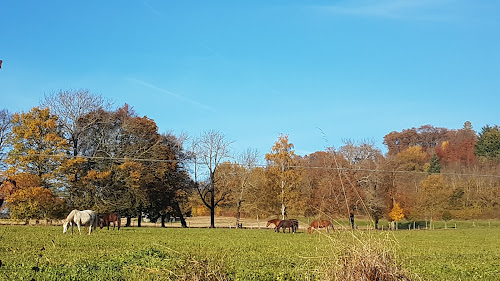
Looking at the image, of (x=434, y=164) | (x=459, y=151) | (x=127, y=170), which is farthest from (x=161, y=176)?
(x=459, y=151)

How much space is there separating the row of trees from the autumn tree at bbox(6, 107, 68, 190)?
82mm

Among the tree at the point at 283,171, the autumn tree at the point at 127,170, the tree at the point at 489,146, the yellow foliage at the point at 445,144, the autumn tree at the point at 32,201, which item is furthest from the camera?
the yellow foliage at the point at 445,144

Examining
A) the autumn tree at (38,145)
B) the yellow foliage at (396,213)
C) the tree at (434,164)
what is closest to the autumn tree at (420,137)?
the tree at (434,164)

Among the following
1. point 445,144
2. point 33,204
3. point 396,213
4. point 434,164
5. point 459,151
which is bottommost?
point 396,213

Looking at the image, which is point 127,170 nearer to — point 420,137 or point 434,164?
point 434,164

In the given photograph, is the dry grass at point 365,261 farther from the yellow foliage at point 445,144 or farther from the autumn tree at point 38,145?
the yellow foliage at point 445,144

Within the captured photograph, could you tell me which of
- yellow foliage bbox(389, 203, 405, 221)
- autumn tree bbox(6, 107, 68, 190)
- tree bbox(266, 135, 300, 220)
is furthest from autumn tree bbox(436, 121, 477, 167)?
autumn tree bbox(6, 107, 68, 190)

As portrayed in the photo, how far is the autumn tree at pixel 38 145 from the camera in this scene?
38.3 meters

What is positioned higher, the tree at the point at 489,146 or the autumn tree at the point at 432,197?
the tree at the point at 489,146

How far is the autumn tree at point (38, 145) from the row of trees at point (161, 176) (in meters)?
0.08

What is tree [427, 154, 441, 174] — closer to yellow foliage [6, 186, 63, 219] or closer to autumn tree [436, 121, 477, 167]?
autumn tree [436, 121, 477, 167]

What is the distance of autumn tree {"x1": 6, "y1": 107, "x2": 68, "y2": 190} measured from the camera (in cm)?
3834

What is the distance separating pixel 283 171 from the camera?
158 ft

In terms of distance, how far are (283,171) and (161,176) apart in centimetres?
1222
